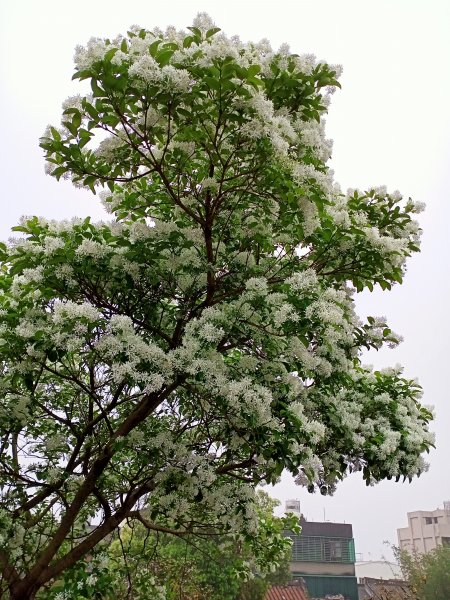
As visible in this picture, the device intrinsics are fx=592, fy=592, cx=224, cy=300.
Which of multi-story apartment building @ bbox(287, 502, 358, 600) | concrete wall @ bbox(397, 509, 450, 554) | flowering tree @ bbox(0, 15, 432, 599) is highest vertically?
concrete wall @ bbox(397, 509, 450, 554)

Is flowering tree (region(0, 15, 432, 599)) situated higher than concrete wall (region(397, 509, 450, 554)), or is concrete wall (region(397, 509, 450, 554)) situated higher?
concrete wall (region(397, 509, 450, 554))

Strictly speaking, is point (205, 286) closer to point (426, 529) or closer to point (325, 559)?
point (325, 559)

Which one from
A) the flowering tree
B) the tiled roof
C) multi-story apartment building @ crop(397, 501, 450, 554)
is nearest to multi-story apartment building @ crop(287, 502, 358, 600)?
multi-story apartment building @ crop(397, 501, 450, 554)

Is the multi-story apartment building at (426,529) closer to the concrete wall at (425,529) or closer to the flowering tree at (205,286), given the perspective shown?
the concrete wall at (425,529)

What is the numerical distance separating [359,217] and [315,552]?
144ft

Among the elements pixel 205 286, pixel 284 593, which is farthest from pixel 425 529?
pixel 205 286

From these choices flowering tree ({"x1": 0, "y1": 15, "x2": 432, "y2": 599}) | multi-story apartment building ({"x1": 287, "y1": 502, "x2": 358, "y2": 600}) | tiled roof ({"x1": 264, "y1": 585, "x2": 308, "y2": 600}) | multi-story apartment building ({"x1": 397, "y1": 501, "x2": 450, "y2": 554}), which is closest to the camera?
flowering tree ({"x1": 0, "y1": 15, "x2": 432, "y2": 599})

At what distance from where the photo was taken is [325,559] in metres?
43.8

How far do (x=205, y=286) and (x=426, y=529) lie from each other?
64.5 meters

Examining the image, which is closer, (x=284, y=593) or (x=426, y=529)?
(x=284, y=593)

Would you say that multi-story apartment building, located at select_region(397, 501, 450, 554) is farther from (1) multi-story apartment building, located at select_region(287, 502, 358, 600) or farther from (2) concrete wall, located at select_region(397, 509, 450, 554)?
(1) multi-story apartment building, located at select_region(287, 502, 358, 600)

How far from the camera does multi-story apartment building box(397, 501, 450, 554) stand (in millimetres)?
57656

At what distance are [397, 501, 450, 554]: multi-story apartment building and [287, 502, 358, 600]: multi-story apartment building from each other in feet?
53.3

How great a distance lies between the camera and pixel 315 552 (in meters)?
43.6
